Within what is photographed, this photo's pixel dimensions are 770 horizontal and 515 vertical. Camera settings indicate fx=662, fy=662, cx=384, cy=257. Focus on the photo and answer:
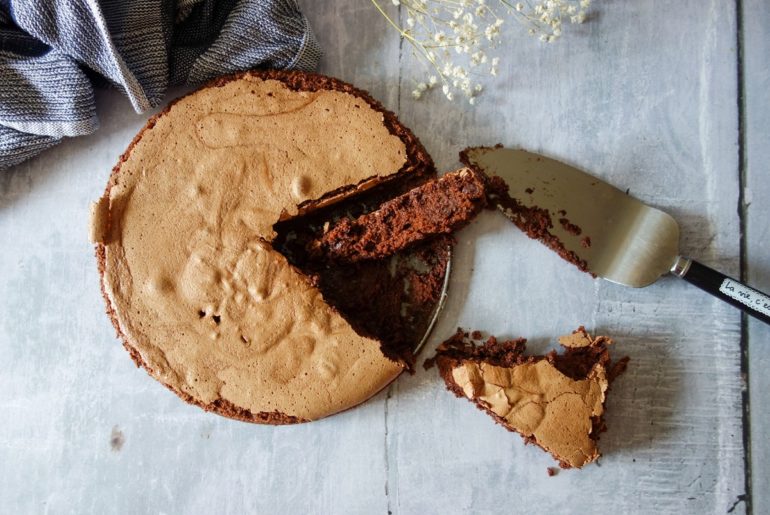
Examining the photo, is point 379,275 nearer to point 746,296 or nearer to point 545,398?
point 545,398

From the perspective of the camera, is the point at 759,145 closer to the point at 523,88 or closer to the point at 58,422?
the point at 523,88

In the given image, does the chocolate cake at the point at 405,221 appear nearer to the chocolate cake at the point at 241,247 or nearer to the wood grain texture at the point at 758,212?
the chocolate cake at the point at 241,247

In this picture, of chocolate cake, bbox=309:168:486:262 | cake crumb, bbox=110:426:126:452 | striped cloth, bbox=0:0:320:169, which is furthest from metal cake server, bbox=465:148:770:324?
cake crumb, bbox=110:426:126:452

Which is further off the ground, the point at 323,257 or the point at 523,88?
the point at 523,88

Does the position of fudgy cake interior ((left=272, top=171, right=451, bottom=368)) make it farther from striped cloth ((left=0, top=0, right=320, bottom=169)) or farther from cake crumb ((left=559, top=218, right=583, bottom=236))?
striped cloth ((left=0, top=0, right=320, bottom=169))

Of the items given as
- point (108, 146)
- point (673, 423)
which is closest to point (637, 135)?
point (673, 423)

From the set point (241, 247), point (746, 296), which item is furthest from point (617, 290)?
point (241, 247)
